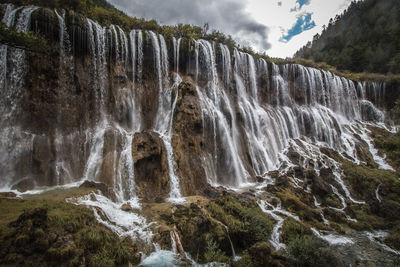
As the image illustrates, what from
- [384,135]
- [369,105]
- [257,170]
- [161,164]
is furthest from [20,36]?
[369,105]

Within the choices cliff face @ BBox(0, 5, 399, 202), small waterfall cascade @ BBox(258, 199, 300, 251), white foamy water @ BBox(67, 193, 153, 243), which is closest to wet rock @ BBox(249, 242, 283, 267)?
small waterfall cascade @ BBox(258, 199, 300, 251)

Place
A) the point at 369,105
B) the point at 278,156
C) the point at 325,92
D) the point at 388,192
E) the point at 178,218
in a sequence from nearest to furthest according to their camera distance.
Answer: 1. the point at 178,218
2. the point at 388,192
3. the point at 278,156
4. the point at 325,92
5. the point at 369,105

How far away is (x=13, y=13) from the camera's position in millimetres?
12781

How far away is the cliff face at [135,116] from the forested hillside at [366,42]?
33086mm

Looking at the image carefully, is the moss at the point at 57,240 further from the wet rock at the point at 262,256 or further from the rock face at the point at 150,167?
the rock face at the point at 150,167

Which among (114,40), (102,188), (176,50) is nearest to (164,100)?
(176,50)

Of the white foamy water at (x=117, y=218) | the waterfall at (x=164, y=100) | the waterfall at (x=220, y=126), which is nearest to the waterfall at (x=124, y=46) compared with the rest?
the waterfall at (x=164, y=100)

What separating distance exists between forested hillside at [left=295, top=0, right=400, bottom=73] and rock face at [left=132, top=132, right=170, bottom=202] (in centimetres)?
4789

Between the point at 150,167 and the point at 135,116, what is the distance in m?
5.35

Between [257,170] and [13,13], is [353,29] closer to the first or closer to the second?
[257,170]

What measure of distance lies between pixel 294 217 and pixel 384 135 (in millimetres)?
26178

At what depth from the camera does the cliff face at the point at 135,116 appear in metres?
12.2

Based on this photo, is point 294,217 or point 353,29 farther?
point 353,29

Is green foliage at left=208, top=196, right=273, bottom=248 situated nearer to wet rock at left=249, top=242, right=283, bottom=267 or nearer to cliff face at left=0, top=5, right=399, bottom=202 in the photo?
wet rock at left=249, top=242, right=283, bottom=267
